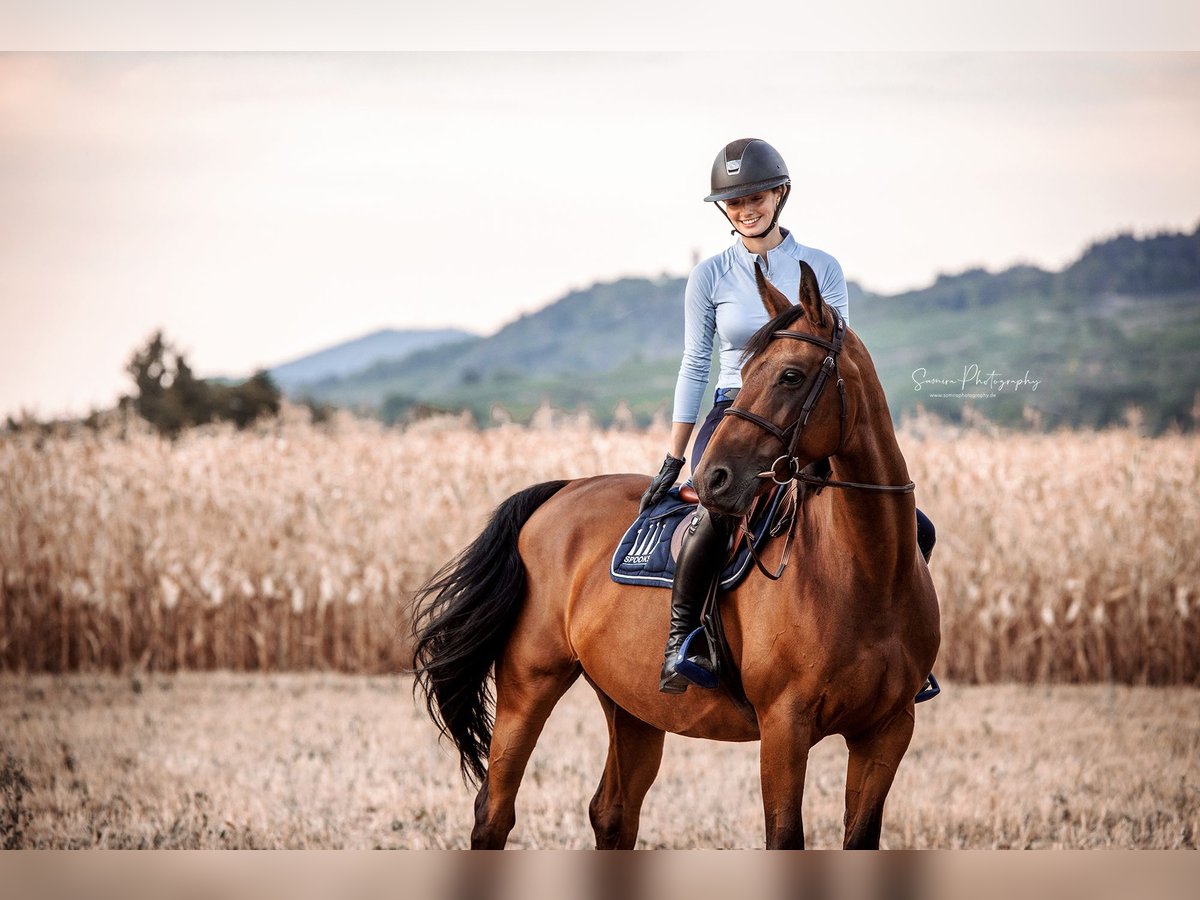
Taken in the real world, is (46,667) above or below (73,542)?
below

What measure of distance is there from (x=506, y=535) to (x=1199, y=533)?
788cm

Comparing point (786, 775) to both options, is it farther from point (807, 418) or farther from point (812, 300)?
point (812, 300)

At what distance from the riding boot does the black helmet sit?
44.0 inches

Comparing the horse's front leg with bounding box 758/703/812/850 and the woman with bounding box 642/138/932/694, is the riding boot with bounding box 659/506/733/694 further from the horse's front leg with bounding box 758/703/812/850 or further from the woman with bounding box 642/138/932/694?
the horse's front leg with bounding box 758/703/812/850

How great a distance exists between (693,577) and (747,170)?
1413 millimetres

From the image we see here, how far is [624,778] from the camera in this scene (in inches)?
185

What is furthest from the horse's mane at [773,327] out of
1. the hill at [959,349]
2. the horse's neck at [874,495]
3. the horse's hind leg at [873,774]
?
the hill at [959,349]

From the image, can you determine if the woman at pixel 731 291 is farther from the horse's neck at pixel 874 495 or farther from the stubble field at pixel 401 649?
the stubble field at pixel 401 649

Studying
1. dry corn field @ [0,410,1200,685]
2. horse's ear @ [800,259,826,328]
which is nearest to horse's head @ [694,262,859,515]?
horse's ear @ [800,259,826,328]

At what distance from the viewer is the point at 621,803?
469 centimetres

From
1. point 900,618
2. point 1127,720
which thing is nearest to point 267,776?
point 900,618

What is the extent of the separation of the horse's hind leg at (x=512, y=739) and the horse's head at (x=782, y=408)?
177 centimetres

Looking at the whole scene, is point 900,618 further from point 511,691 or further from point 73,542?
point 73,542

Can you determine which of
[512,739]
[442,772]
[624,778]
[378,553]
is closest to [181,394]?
[378,553]
